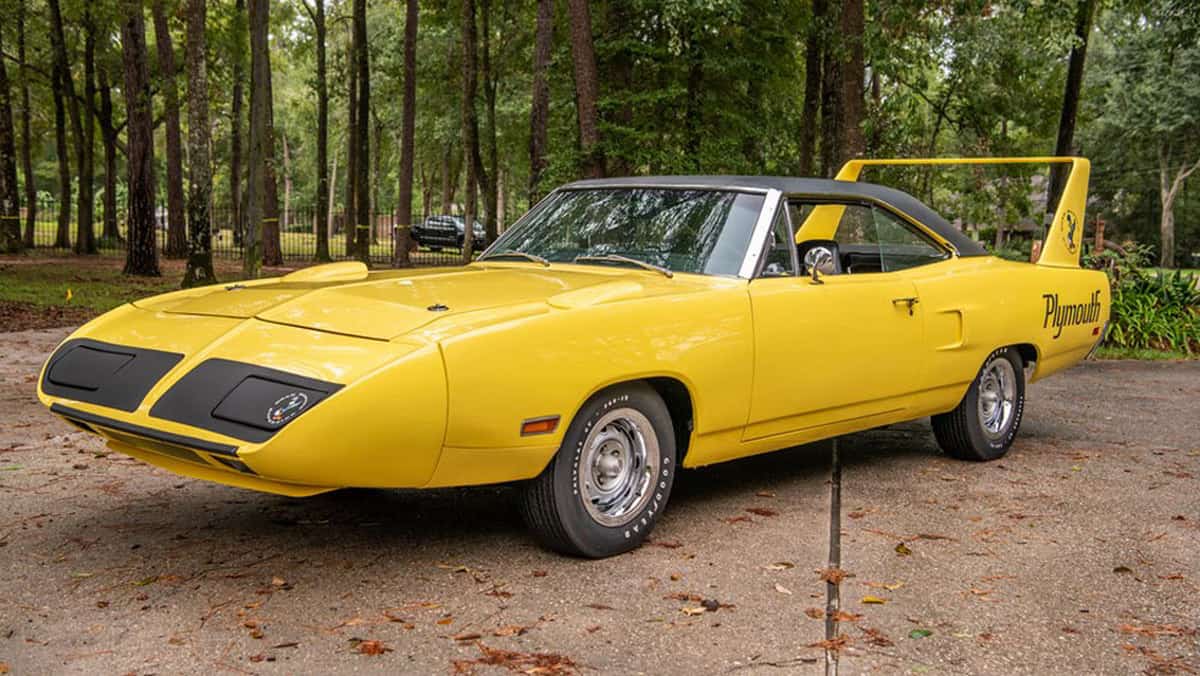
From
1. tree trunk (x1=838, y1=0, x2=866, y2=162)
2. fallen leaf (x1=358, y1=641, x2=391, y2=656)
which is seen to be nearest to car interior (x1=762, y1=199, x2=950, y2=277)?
fallen leaf (x1=358, y1=641, x2=391, y2=656)

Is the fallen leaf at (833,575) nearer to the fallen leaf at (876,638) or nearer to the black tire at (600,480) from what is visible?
the fallen leaf at (876,638)

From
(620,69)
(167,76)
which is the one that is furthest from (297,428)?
(167,76)

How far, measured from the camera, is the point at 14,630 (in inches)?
139

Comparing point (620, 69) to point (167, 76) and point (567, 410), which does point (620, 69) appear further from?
point (567, 410)

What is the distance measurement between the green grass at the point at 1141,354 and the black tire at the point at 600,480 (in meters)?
9.41

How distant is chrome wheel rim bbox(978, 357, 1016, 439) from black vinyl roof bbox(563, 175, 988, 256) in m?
0.70

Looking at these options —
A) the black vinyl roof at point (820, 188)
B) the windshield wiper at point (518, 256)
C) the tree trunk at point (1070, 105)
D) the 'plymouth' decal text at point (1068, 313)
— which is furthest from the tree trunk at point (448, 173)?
the windshield wiper at point (518, 256)

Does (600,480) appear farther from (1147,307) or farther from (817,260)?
(1147,307)

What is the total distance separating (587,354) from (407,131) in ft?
68.7

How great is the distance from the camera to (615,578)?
4199mm

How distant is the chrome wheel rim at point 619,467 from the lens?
4.37 m

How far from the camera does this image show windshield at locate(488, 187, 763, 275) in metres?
5.17

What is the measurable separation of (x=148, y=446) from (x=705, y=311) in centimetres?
223

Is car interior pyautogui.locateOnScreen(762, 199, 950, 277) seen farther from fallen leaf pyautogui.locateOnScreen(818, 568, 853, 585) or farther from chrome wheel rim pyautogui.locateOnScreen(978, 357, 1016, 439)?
fallen leaf pyautogui.locateOnScreen(818, 568, 853, 585)
